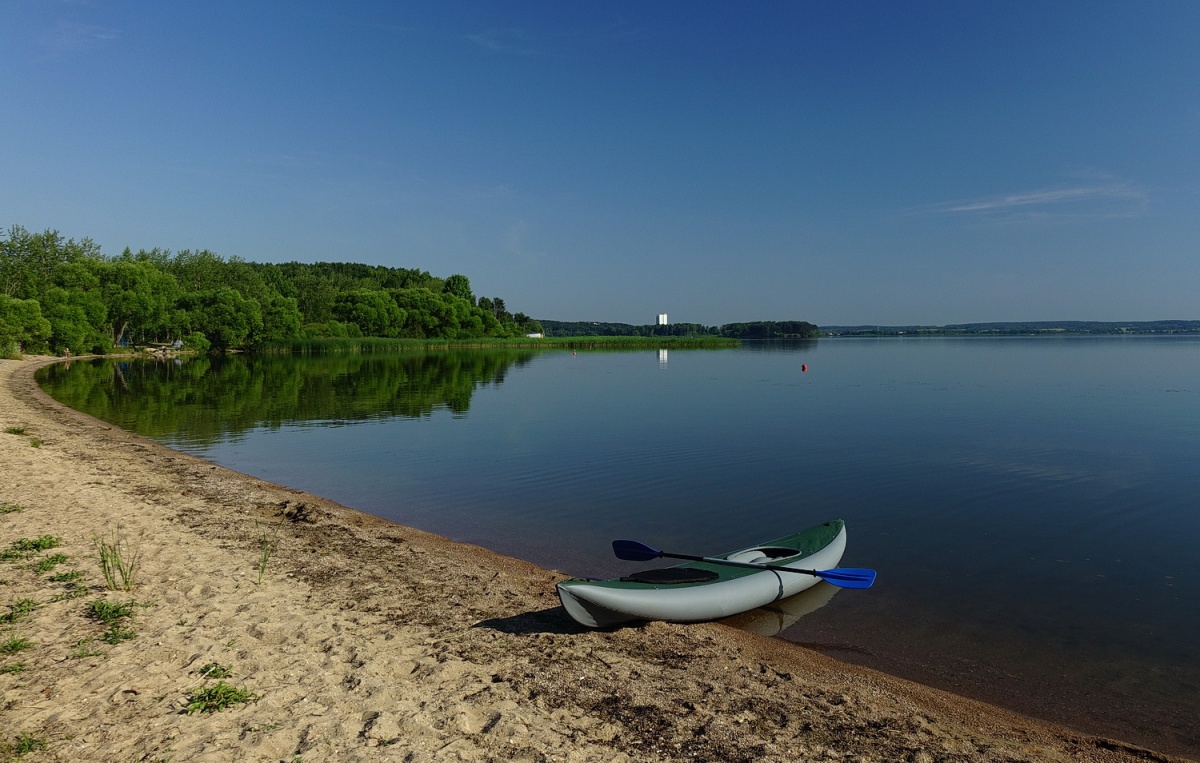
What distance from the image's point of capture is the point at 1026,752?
528 centimetres

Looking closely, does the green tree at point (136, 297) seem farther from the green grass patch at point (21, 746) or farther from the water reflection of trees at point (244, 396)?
the green grass patch at point (21, 746)

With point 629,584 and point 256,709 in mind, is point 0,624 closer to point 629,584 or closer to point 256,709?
point 256,709

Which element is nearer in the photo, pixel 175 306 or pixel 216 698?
pixel 216 698

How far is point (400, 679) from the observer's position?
5.70 metres

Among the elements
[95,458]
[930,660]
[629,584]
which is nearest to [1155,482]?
[930,660]

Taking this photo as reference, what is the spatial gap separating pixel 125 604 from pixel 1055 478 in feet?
59.7

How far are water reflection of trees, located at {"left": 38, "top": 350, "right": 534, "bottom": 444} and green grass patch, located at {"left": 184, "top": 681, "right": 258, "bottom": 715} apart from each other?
18306mm

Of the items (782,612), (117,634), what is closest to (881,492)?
(782,612)

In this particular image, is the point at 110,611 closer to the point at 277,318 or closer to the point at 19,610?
the point at 19,610

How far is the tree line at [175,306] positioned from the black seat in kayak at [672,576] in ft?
227

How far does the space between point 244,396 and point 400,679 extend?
33.1 metres

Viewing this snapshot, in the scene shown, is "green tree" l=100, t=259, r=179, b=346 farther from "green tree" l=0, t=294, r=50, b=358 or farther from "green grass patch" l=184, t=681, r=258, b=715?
"green grass patch" l=184, t=681, r=258, b=715

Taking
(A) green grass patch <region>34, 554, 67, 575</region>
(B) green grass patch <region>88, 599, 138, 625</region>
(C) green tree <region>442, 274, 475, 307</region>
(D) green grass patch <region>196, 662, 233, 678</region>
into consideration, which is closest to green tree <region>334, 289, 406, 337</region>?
(C) green tree <region>442, 274, 475, 307</region>

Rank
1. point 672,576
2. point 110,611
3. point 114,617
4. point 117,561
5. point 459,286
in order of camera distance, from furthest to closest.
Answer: point 459,286
point 672,576
point 117,561
point 110,611
point 114,617
